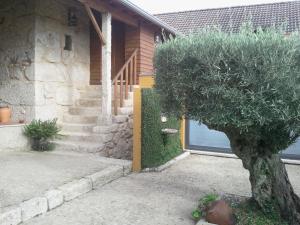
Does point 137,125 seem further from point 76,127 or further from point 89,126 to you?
→ point 76,127

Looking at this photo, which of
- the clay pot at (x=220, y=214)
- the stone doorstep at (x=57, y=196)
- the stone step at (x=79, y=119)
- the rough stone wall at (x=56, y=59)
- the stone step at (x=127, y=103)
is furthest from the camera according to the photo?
the stone step at (x=127, y=103)

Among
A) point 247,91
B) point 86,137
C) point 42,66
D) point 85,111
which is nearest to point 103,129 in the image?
point 86,137

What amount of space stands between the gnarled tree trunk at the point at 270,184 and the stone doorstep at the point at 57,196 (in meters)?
2.40

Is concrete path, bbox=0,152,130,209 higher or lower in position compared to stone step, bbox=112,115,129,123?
lower

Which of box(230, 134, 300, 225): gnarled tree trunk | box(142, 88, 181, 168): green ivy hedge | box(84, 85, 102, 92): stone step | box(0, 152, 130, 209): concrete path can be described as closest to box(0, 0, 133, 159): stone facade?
box(84, 85, 102, 92): stone step

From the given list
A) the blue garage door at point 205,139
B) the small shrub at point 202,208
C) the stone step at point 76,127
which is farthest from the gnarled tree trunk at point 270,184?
the stone step at point 76,127

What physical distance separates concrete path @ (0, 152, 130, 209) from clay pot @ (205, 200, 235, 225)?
2.16 m

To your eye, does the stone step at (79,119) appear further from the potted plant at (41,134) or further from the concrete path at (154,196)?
the concrete path at (154,196)

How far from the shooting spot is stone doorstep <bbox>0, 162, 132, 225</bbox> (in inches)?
146

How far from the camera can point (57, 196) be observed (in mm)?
4395

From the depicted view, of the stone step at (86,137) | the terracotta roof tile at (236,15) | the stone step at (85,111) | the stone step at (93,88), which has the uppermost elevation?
the terracotta roof tile at (236,15)

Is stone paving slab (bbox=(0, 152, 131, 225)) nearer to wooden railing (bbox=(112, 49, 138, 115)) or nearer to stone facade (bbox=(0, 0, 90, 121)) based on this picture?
stone facade (bbox=(0, 0, 90, 121))

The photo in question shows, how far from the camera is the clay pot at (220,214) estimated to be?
3.81 meters

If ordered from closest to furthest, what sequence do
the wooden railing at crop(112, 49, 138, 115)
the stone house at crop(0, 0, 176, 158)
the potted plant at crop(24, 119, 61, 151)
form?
the potted plant at crop(24, 119, 61, 151), the stone house at crop(0, 0, 176, 158), the wooden railing at crop(112, 49, 138, 115)
